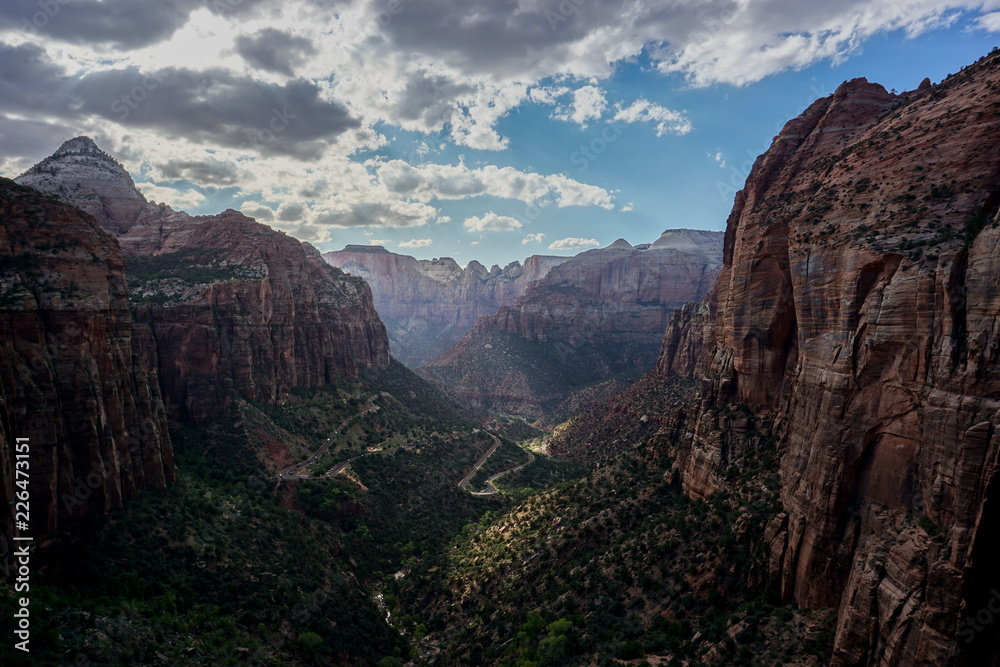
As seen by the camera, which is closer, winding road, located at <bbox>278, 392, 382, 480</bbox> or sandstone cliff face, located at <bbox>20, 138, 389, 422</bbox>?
sandstone cliff face, located at <bbox>20, 138, 389, 422</bbox>

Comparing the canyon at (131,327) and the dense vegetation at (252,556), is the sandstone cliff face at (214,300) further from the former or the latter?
the dense vegetation at (252,556)

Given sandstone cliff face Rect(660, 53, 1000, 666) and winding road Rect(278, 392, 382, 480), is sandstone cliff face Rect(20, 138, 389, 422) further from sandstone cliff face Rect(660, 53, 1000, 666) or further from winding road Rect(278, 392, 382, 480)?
sandstone cliff face Rect(660, 53, 1000, 666)

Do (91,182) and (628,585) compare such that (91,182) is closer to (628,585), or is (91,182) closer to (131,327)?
(131,327)

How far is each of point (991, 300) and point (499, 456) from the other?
88.3m

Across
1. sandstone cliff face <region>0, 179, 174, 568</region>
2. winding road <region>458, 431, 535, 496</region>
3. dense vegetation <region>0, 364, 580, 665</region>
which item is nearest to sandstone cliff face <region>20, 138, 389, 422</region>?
dense vegetation <region>0, 364, 580, 665</region>

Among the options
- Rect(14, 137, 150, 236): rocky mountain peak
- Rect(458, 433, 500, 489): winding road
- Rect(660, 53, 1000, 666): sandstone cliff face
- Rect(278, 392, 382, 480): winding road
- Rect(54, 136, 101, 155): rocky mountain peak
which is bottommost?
Rect(458, 433, 500, 489): winding road

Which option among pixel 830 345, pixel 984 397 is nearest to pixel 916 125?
pixel 830 345

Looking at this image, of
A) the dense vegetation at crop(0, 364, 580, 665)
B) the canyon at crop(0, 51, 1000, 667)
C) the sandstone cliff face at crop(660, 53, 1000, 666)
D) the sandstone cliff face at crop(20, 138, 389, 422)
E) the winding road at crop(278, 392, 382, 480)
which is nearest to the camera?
the sandstone cliff face at crop(660, 53, 1000, 666)

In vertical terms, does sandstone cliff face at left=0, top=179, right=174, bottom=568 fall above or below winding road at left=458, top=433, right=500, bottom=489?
above

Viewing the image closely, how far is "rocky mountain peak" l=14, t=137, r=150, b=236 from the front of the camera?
8431cm

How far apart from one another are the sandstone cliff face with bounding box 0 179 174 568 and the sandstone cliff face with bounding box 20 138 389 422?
2391cm

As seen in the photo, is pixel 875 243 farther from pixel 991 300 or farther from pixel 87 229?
pixel 87 229

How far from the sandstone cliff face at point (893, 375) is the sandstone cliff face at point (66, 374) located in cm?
4655

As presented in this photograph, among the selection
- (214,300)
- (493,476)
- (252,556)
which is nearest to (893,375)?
(252,556)
